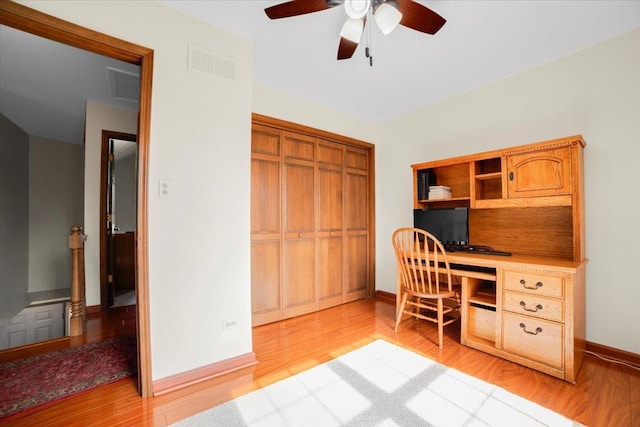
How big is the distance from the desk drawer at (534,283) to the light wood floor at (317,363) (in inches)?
22.4

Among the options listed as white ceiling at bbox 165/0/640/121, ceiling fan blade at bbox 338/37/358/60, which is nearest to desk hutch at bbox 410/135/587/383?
white ceiling at bbox 165/0/640/121

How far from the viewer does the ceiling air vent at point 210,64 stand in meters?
1.82

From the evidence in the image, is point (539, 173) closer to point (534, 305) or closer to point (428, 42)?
point (534, 305)

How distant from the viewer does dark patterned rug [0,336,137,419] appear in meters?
1.61

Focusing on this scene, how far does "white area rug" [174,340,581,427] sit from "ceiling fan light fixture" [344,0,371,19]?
85.7 inches

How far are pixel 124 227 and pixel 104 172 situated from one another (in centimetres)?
139

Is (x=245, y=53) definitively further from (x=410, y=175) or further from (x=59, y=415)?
(x=59, y=415)

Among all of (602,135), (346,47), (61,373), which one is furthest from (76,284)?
(602,135)

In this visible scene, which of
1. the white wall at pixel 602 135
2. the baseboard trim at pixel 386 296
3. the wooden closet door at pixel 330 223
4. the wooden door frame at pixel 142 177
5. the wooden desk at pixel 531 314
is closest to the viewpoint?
the wooden door frame at pixel 142 177

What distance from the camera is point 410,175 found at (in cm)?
341

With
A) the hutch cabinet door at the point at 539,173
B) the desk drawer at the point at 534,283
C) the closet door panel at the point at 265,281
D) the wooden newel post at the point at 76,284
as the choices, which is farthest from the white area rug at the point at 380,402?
the wooden newel post at the point at 76,284

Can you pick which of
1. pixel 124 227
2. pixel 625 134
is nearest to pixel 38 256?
pixel 124 227

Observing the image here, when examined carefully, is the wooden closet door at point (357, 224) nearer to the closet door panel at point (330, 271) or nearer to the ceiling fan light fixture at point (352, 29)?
the closet door panel at point (330, 271)

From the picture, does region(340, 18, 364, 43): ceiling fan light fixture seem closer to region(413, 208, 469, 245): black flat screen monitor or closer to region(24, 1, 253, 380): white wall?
region(24, 1, 253, 380): white wall
